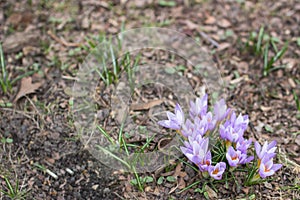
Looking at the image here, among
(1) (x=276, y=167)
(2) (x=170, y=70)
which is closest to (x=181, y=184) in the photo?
(1) (x=276, y=167)

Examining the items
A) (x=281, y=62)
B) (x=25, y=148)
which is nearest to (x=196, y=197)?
(x=25, y=148)

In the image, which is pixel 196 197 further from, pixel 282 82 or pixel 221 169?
pixel 282 82

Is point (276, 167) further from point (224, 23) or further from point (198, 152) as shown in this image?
point (224, 23)

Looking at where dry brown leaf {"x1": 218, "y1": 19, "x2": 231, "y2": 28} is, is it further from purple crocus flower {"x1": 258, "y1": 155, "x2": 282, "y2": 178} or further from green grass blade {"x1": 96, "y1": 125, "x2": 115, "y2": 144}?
purple crocus flower {"x1": 258, "y1": 155, "x2": 282, "y2": 178}

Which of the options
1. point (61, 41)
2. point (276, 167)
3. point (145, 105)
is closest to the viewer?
point (276, 167)

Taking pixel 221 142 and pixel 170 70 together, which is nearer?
pixel 221 142

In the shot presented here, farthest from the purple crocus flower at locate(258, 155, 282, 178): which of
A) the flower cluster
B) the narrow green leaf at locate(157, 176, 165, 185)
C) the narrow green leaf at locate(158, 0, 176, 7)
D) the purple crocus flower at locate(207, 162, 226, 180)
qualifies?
the narrow green leaf at locate(158, 0, 176, 7)
